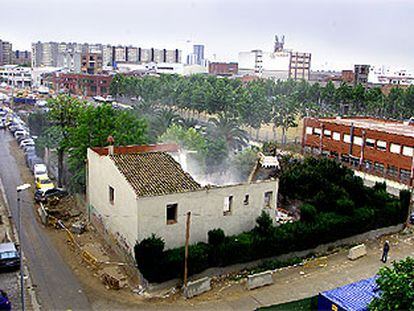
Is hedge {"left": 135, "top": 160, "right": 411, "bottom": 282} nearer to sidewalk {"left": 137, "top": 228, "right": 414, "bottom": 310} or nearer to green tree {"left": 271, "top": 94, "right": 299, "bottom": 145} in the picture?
sidewalk {"left": 137, "top": 228, "right": 414, "bottom": 310}

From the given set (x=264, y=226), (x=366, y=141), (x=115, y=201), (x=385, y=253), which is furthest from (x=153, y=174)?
(x=366, y=141)

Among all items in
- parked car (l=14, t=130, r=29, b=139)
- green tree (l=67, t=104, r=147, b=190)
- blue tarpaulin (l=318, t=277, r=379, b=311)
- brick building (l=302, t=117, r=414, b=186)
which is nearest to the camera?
blue tarpaulin (l=318, t=277, r=379, b=311)

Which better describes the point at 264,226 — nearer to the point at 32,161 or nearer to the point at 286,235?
the point at 286,235

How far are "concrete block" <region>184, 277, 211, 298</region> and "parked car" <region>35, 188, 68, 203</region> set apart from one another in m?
15.2

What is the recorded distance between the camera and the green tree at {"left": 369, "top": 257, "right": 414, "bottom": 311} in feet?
41.7

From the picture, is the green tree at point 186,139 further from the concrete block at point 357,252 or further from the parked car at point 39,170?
the concrete block at point 357,252

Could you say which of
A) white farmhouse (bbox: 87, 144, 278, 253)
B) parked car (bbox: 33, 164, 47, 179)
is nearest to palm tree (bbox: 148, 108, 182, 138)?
parked car (bbox: 33, 164, 47, 179)

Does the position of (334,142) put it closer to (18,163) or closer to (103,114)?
(103,114)

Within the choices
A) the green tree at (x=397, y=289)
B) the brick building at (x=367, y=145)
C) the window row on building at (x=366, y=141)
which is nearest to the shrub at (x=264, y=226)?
the green tree at (x=397, y=289)

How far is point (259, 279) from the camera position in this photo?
68.3 feet

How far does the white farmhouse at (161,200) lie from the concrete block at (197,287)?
7.30 feet

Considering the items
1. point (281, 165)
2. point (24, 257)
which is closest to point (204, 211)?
point (24, 257)

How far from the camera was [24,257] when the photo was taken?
902 inches

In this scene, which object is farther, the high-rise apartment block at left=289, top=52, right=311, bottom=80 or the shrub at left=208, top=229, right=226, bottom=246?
the high-rise apartment block at left=289, top=52, right=311, bottom=80
